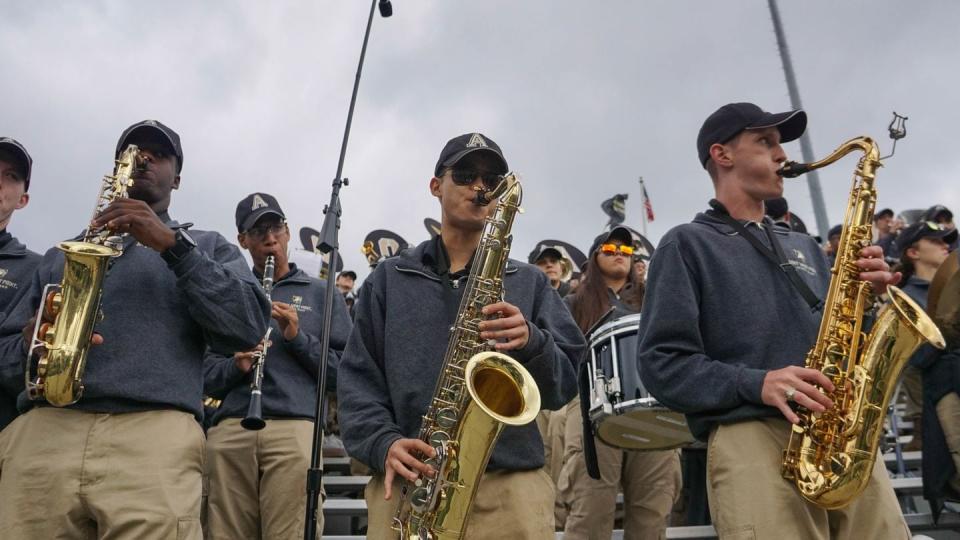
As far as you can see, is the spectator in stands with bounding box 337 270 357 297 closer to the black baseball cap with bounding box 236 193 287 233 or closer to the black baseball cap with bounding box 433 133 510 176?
the black baseball cap with bounding box 236 193 287 233

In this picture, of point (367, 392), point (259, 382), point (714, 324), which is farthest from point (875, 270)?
point (259, 382)

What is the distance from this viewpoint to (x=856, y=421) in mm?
3527

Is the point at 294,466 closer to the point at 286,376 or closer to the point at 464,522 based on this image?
the point at 286,376

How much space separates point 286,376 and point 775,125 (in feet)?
13.8

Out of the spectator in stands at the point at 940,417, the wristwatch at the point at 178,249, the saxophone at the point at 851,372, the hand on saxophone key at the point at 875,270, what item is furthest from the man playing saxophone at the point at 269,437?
the spectator in stands at the point at 940,417

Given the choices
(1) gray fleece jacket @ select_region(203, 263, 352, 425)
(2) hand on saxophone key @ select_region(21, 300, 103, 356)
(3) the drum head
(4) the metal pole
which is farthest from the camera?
(4) the metal pole

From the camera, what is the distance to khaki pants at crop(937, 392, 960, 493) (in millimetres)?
6043

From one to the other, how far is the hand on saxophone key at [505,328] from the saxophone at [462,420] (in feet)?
0.25

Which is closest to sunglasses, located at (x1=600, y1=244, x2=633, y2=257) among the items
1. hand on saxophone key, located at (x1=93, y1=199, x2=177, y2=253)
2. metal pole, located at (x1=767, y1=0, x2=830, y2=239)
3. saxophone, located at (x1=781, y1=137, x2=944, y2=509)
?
saxophone, located at (x1=781, y1=137, x2=944, y2=509)

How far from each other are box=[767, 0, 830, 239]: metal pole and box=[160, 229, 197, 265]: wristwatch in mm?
18476

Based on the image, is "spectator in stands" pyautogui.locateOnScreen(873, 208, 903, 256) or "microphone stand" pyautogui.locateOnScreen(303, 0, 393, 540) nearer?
"microphone stand" pyautogui.locateOnScreen(303, 0, 393, 540)

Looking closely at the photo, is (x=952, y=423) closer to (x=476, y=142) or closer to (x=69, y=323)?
(x=476, y=142)

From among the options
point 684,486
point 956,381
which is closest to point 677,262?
point 956,381

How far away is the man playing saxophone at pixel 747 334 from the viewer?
10.9 feet
